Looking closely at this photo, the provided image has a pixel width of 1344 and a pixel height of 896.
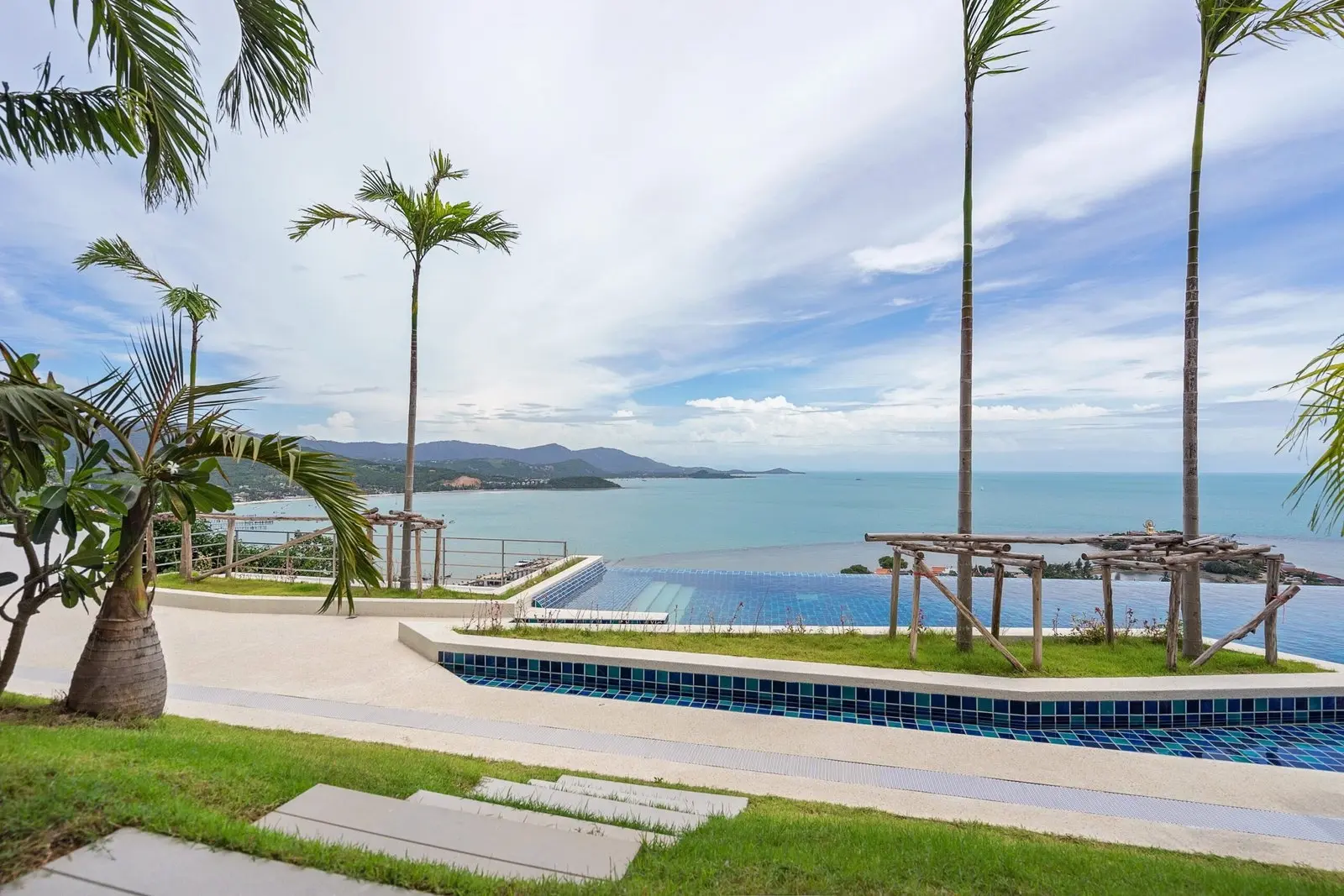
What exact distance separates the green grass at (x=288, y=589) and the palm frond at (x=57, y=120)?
236 inches

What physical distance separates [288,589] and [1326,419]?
10.3 metres

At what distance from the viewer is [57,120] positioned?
3031 millimetres

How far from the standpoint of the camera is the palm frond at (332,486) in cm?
387

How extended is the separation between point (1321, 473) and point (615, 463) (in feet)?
157

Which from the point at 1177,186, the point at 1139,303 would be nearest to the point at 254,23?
the point at 1177,186

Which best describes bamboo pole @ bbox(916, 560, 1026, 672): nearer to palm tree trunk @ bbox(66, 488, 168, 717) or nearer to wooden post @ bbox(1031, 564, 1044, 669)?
wooden post @ bbox(1031, 564, 1044, 669)

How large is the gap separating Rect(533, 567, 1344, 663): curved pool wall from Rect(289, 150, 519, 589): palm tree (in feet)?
11.7

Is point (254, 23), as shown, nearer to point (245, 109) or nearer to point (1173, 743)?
point (245, 109)

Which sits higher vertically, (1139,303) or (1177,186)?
(1139,303)

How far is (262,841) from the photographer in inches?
80.8

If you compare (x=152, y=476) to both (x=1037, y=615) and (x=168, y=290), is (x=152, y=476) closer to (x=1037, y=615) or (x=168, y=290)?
(x=1037, y=615)

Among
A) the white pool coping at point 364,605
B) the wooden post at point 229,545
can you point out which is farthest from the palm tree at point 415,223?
the wooden post at point 229,545

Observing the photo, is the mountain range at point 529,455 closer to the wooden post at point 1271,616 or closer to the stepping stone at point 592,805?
the stepping stone at point 592,805

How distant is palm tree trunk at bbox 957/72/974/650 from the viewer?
6.11 meters
